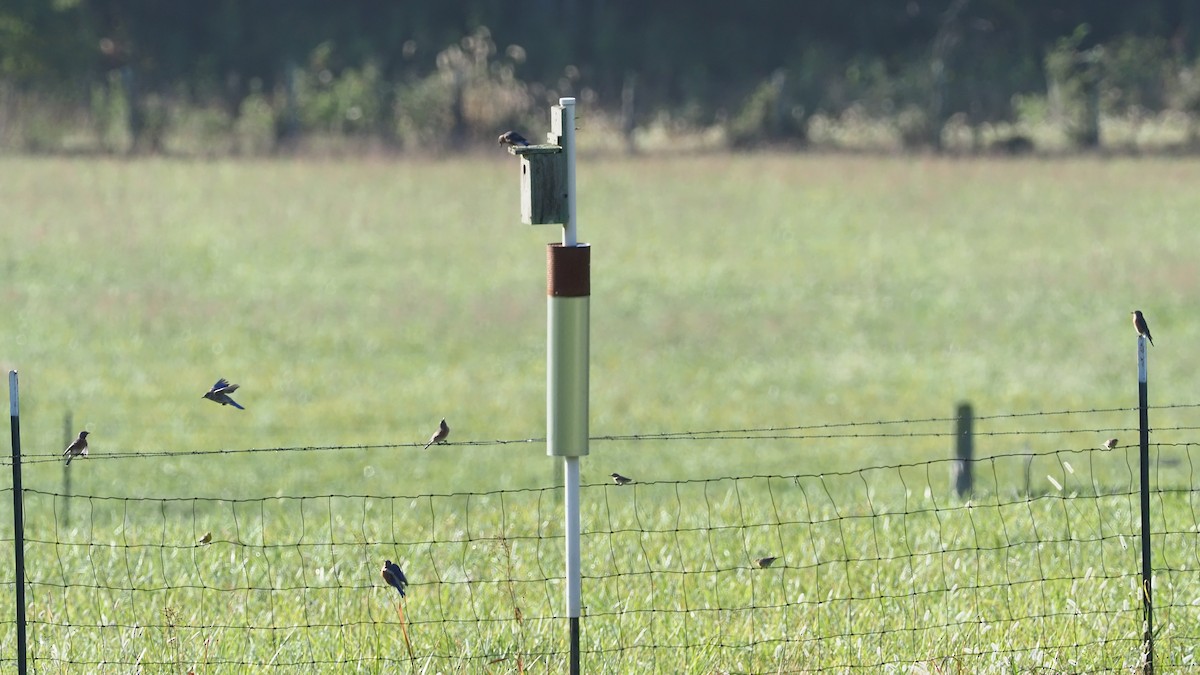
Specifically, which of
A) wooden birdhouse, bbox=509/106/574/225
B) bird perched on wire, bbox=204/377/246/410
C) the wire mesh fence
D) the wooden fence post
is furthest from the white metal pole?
the wooden fence post

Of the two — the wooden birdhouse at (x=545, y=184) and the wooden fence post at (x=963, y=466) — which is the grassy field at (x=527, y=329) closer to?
the wooden fence post at (x=963, y=466)

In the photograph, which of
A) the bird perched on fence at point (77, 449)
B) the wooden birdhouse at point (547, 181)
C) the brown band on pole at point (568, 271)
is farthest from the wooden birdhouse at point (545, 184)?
the bird perched on fence at point (77, 449)

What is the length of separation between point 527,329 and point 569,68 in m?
24.0

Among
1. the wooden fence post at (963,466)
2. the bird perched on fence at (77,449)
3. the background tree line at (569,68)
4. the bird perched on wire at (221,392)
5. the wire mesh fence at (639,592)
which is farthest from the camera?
the background tree line at (569,68)

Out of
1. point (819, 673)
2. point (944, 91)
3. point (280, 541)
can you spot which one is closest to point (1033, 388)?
point (280, 541)

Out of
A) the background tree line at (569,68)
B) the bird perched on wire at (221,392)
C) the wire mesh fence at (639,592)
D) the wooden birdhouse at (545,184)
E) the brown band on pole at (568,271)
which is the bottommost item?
the wire mesh fence at (639,592)

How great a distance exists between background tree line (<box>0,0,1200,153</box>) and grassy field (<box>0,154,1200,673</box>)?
3871 mm

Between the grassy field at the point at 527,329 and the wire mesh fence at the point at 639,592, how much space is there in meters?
0.06

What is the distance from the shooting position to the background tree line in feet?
121

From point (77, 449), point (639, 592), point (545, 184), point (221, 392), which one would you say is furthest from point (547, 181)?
point (639, 592)

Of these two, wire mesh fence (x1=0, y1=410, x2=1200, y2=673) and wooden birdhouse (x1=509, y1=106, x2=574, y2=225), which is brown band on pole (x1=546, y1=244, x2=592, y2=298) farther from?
wire mesh fence (x1=0, y1=410, x2=1200, y2=673)

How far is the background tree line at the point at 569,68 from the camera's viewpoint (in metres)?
37.0

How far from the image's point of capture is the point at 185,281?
2345 centimetres

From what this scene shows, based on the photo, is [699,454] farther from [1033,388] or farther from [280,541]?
[280,541]
